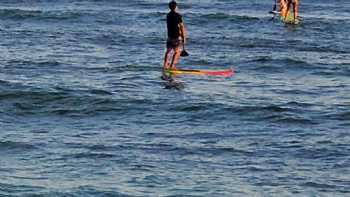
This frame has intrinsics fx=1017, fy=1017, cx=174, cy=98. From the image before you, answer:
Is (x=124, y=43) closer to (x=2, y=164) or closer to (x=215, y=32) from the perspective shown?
(x=215, y=32)

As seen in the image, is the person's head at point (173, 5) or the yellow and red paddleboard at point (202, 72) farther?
the yellow and red paddleboard at point (202, 72)

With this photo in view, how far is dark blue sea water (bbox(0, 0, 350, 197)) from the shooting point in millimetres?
13672

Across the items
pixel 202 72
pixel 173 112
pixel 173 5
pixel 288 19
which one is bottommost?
pixel 288 19

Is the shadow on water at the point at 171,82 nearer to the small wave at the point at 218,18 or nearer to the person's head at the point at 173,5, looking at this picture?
the person's head at the point at 173,5

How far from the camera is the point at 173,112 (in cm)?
1831

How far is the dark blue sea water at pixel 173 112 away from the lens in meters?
13.7

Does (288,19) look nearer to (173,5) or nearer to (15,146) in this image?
(173,5)

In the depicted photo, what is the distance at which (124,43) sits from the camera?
2802 centimetres

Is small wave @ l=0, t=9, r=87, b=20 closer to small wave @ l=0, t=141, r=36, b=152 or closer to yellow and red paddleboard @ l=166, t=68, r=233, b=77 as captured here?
yellow and red paddleboard @ l=166, t=68, r=233, b=77

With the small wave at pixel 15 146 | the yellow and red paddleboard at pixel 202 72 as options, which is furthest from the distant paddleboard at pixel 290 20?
the small wave at pixel 15 146

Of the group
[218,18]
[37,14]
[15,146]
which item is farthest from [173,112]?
[37,14]

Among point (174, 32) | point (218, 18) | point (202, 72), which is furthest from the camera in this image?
point (218, 18)

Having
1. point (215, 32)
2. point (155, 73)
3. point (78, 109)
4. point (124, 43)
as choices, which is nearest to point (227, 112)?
point (78, 109)

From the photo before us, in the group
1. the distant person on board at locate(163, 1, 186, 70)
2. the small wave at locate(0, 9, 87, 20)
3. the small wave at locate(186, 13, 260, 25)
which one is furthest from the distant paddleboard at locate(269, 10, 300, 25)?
the distant person on board at locate(163, 1, 186, 70)
